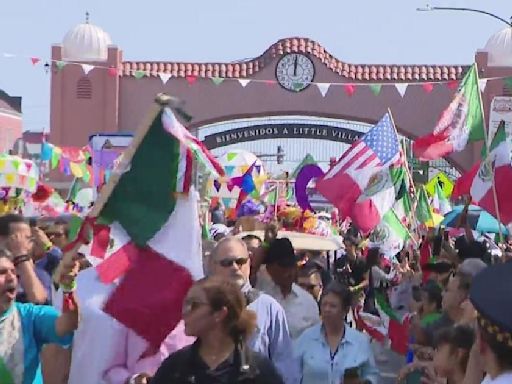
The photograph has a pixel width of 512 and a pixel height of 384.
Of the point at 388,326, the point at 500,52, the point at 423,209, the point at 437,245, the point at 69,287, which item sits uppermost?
the point at 500,52

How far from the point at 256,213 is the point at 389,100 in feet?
48.5

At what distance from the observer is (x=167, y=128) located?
621 cm

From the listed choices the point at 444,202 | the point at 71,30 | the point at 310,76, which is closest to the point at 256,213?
the point at 444,202

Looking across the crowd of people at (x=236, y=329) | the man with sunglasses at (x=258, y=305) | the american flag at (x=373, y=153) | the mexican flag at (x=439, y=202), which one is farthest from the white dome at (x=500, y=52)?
the man with sunglasses at (x=258, y=305)

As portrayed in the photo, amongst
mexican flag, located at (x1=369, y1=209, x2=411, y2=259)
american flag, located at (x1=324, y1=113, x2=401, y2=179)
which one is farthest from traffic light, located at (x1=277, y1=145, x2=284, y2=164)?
american flag, located at (x1=324, y1=113, x2=401, y2=179)

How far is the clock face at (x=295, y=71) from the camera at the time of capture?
36156 mm

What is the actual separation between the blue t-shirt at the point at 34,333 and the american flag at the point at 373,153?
9.87 m

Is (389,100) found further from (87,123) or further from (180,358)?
(180,358)

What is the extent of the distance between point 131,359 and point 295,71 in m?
30.5

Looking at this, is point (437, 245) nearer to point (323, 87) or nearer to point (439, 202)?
point (439, 202)

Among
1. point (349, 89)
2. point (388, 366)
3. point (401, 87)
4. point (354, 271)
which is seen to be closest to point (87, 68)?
point (349, 89)

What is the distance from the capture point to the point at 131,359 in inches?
243

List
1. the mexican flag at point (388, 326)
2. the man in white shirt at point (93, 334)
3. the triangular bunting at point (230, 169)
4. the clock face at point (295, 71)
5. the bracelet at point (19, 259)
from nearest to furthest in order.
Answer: the man in white shirt at point (93, 334) < the bracelet at point (19, 259) < the mexican flag at point (388, 326) < the triangular bunting at point (230, 169) < the clock face at point (295, 71)

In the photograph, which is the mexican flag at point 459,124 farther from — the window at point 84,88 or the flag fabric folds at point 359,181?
the window at point 84,88
